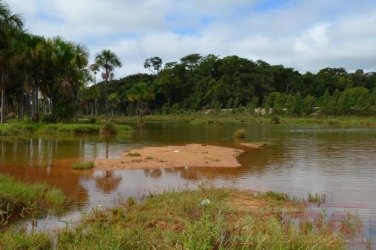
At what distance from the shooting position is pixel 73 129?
40.4m

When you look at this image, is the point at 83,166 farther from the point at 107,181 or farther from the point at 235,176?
the point at 235,176

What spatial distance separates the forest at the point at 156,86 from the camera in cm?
4611

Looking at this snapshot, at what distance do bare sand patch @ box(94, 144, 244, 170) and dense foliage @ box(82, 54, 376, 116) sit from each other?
237 ft

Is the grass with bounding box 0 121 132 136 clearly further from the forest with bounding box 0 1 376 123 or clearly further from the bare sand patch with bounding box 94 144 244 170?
the bare sand patch with bounding box 94 144 244 170

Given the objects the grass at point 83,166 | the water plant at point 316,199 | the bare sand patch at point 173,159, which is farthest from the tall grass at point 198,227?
the grass at point 83,166

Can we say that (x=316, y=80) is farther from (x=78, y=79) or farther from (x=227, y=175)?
(x=227, y=175)

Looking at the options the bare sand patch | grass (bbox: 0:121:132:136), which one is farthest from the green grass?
grass (bbox: 0:121:132:136)

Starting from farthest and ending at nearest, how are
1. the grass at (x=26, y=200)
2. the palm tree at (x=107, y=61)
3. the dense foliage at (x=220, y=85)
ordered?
the dense foliage at (x=220, y=85), the palm tree at (x=107, y=61), the grass at (x=26, y=200)

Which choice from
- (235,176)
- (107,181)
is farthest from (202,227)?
(235,176)

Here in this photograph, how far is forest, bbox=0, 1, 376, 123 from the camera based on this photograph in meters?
46.1

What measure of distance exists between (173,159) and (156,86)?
310 feet

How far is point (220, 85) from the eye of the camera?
→ 110 meters

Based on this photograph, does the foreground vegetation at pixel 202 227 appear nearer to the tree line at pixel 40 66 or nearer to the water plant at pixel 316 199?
the water plant at pixel 316 199

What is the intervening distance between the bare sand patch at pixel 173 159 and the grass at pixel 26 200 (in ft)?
24.7
